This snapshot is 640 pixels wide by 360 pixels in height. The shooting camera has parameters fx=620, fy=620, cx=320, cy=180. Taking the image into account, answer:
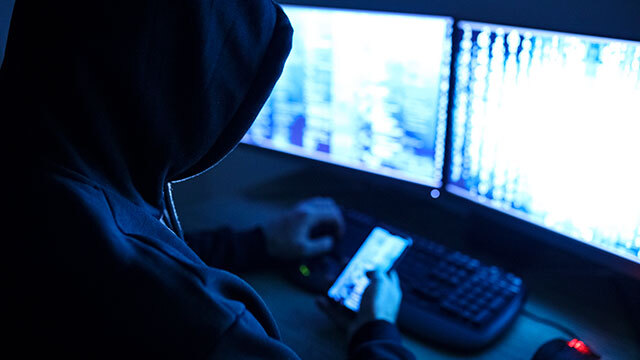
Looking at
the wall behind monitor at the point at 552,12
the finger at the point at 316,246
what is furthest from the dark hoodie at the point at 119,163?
the wall behind monitor at the point at 552,12

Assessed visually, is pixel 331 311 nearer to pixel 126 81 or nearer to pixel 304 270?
pixel 304 270

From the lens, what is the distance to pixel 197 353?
1.88ft

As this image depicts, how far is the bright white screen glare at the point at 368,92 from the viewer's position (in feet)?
3.56

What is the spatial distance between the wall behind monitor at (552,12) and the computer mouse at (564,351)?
45 centimetres

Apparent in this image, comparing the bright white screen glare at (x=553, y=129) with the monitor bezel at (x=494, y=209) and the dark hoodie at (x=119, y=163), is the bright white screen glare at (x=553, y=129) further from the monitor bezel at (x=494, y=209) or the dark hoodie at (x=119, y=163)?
the dark hoodie at (x=119, y=163)

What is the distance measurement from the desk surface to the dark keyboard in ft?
0.07

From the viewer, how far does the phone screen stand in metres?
0.95

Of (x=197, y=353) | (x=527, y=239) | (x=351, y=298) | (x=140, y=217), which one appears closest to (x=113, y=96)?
(x=140, y=217)

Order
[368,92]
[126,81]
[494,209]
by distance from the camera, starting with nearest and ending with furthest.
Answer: [126,81] < [494,209] < [368,92]

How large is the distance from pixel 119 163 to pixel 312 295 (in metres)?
0.44

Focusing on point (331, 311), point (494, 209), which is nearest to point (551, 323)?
point (494, 209)

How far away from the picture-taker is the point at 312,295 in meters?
1.01

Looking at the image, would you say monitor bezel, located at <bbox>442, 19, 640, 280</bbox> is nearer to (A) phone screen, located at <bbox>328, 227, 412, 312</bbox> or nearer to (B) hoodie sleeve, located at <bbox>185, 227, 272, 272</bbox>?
(A) phone screen, located at <bbox>328, 227, 412, 312</bbox>

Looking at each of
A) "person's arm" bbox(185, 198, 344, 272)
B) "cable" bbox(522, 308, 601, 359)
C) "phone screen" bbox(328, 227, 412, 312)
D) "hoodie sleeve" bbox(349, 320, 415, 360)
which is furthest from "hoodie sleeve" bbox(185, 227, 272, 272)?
"cable" bbox(522, 308, 601, 359)
